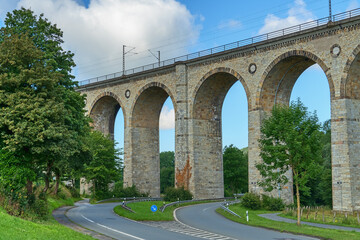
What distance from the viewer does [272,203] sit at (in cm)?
3647

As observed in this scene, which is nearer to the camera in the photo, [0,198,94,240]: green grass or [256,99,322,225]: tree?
[0,198,94,240]: green grass

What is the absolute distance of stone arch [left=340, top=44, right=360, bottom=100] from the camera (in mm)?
33003

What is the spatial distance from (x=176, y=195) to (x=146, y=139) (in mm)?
13163

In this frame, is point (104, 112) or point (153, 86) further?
point (104, 112)

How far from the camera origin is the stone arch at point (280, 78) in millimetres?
38281

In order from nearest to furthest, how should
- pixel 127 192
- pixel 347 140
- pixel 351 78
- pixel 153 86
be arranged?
pixel 347 140, pixel 351 78, pixel 127 192, pixel 153 86

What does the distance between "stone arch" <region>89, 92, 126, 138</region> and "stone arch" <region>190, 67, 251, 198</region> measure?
15.7 m

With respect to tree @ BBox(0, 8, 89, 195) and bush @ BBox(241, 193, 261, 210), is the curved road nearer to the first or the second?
tree @ BBox(0, 8, 89, 195)

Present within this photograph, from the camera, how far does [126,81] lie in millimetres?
54719

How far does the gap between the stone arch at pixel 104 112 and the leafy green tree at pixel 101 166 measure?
750 centimetres

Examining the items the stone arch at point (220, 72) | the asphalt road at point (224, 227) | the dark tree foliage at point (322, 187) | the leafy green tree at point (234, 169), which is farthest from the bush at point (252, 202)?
the leafy green tree at point (234, 169)

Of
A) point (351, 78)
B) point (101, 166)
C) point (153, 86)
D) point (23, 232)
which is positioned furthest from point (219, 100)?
point (23, 232)

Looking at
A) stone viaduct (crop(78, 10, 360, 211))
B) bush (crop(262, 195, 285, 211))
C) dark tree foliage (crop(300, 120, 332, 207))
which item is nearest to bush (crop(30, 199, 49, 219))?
bush (crop(262, 195, 285, 211))

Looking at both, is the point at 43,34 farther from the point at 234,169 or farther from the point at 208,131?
the point at 234,169
